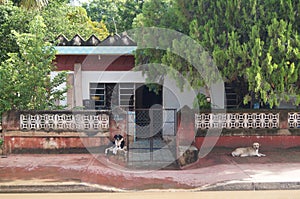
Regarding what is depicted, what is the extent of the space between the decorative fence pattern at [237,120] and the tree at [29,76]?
3.85 meters

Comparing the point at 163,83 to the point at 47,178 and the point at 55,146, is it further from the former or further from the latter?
the point at 47,178

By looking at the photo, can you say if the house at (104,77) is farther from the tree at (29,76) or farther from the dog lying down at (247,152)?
the dog lying down at (247,152)

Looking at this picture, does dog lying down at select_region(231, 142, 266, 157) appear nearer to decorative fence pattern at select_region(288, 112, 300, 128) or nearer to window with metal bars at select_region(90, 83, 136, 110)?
decorative fence pattern at select_region(288, 112, 300, 128)

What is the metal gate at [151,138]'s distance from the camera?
746 cm

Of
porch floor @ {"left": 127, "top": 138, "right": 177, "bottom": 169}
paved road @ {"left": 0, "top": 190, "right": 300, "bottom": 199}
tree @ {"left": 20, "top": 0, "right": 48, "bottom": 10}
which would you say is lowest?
paved road @ {"left": 0, "top": 190, "right": 300, "bottom": 199}

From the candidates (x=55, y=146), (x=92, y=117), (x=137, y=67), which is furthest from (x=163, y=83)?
(x=55, y=146)

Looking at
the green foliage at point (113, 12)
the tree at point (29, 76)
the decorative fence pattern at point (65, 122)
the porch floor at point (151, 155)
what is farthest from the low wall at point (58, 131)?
the green foliage at point (113, 12)

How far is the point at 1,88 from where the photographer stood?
806 cm

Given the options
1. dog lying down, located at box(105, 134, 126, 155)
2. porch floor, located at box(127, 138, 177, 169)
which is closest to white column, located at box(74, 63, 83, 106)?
porch floor, located at box(127, 138, 177, 169)

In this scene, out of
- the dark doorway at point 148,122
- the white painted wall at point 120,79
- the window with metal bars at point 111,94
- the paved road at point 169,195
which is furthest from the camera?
the window with metal bars at point 111,94

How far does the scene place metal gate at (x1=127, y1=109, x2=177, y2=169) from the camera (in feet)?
24.5

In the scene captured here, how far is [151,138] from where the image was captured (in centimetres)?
779

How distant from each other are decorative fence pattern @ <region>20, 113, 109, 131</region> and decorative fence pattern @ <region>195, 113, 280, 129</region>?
2.43 meters

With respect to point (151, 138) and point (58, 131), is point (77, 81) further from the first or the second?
point (151, 138)
